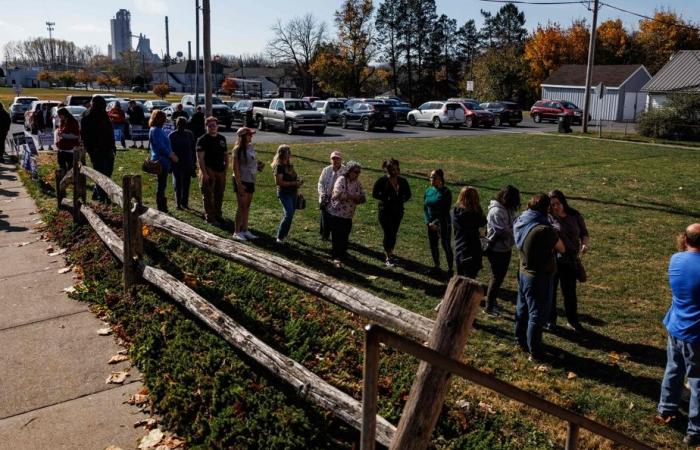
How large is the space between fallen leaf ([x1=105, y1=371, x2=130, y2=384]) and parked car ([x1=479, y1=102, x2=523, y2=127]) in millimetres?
35723

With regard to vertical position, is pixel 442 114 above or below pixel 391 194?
above

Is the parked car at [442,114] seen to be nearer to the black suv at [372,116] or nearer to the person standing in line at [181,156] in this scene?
the black suv at [372,116]

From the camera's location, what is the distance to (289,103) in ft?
104

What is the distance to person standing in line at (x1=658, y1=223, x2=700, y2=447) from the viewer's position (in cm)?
489

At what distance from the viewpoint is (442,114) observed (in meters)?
36.3

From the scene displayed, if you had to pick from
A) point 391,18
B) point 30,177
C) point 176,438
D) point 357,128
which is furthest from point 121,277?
point 391,18

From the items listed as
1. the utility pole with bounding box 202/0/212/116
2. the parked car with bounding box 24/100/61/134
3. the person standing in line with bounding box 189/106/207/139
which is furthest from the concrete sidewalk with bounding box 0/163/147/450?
the parked car with bounding box 24/100/61/134

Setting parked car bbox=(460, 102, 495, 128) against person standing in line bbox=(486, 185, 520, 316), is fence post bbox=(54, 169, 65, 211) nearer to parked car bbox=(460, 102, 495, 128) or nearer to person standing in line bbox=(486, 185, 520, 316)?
person standing in line bbox=(486, 185, 520, 316)

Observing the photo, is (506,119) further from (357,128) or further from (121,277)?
(121,277)

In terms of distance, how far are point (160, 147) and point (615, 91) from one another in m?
47.7

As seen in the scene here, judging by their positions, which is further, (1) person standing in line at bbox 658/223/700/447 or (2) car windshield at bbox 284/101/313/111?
(2) car windshield at bbox 284/101/313/111

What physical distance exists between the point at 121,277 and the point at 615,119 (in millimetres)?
50927

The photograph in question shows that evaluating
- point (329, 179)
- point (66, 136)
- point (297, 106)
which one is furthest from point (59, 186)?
point (297, 106)

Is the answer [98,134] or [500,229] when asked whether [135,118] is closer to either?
[98,134]
